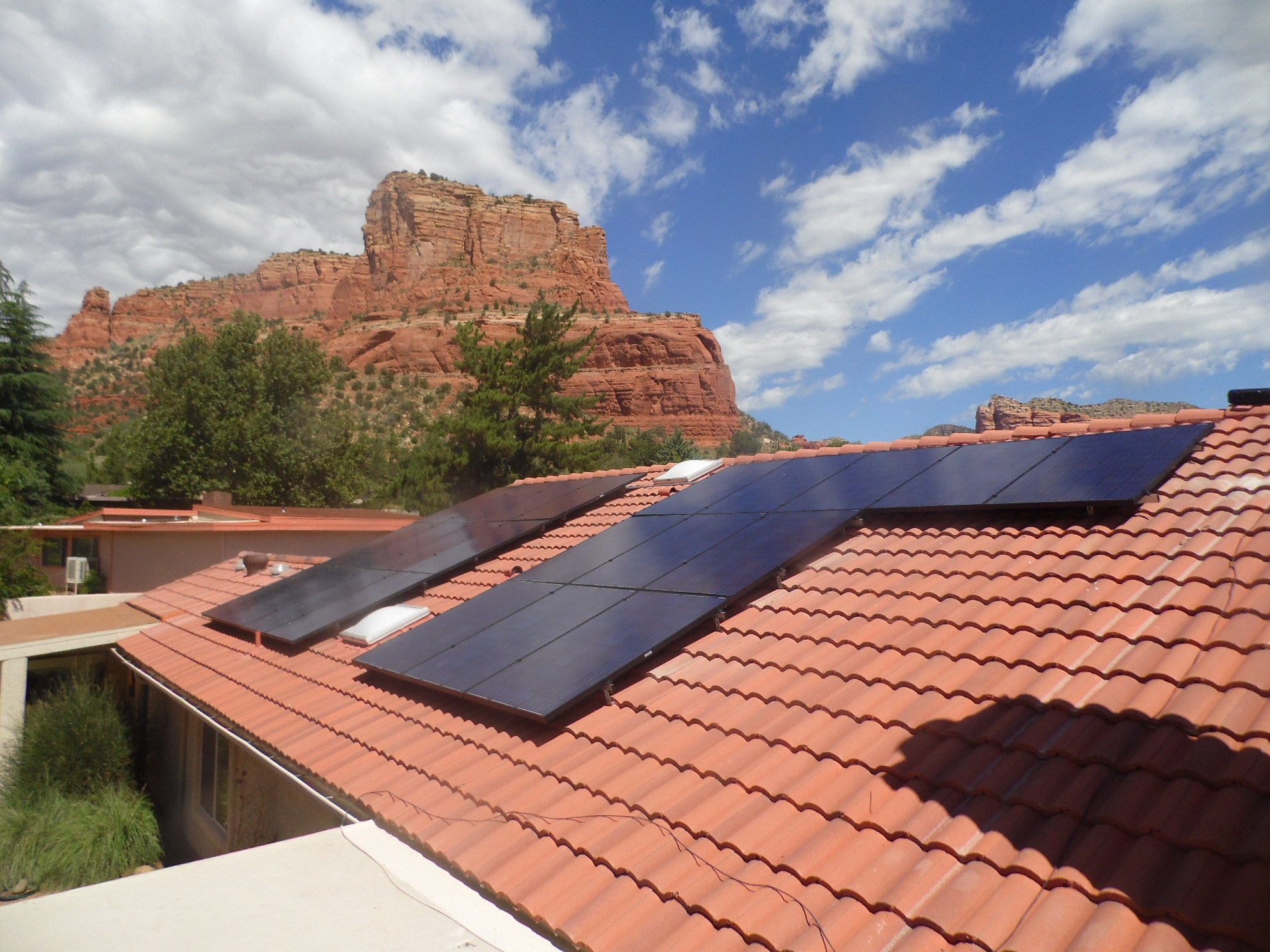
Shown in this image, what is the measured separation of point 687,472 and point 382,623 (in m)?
4.06

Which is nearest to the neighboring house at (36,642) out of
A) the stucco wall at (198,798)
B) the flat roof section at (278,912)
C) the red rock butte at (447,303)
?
the stucco wall at (198,798)

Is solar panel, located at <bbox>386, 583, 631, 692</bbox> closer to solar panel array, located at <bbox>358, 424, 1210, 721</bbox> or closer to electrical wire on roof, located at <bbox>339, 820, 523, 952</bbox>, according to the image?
solar panel array, located at <bbox>358, 424, 1210, 721</bbox>

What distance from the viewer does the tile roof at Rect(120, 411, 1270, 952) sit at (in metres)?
2.78

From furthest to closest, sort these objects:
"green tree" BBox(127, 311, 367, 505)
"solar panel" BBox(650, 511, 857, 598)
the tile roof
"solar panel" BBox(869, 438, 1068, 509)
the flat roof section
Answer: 1. "green tree" BBox(127, 311, 367, 505)
2. "solar panel" BBox(869, 438, 1068, 509)
3. "solar panel" BBox(650, 511, 857, 598)
4. the flat roof section
5. the tile roof

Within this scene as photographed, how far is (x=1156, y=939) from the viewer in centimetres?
241

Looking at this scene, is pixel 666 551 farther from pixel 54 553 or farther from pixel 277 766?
pixel 54 553

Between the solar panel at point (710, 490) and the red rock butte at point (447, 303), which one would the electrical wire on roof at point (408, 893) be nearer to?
the solar panel at point (710, 490)

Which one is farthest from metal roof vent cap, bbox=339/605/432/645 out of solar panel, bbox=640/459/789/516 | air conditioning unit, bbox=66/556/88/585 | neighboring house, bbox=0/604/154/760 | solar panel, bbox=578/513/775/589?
air conditioning unit, bbox=66/556/88/585

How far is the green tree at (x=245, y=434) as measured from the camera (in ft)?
136

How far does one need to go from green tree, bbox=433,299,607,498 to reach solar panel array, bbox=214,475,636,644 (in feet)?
68.5

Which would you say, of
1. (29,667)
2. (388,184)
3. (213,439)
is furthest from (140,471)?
(388,184)

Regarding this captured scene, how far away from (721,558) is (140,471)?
43326 mm

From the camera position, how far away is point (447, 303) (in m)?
103

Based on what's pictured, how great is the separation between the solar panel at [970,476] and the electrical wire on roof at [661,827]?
11.8ft
